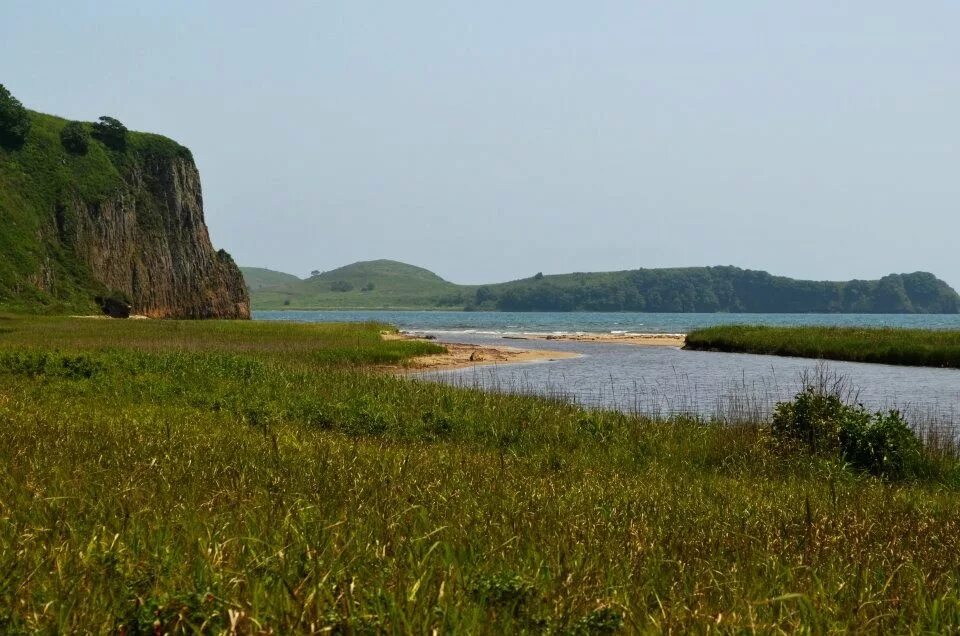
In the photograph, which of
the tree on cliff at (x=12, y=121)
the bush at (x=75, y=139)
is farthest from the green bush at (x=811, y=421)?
the bush at (x=75, y=139)

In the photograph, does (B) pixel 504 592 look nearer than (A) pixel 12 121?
Yes

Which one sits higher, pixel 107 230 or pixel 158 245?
pixel 107 230

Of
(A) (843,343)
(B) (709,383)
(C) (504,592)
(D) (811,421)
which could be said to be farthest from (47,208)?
(C) (504,592)

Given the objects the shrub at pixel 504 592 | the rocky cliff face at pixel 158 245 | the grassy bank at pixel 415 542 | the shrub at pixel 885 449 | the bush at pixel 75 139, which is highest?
the bush at pixel 75 139

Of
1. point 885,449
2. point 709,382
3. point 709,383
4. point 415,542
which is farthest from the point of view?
point 709,382

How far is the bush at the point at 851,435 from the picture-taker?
13.8 metres

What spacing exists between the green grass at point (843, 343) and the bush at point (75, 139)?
257ft

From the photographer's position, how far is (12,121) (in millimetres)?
88000

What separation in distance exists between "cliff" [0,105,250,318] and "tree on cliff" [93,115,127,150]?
20cm

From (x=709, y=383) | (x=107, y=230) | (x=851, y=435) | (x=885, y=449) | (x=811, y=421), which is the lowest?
(x=709, y=383)

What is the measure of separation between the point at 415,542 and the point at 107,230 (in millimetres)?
98725

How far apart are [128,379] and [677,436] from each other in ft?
43.4

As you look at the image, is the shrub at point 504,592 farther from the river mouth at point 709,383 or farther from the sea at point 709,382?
the sea at point 709,382

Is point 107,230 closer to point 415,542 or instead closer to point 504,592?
point 415,542
